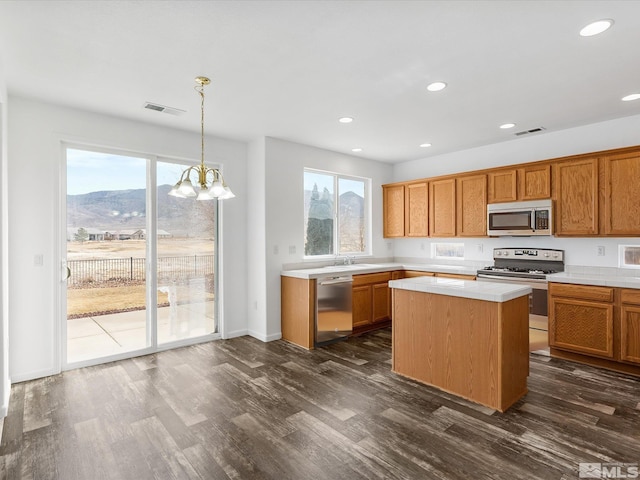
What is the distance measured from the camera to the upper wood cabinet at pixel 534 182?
441 centimetres

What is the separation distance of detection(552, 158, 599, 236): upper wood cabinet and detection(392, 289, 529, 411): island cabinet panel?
1730 millimetres

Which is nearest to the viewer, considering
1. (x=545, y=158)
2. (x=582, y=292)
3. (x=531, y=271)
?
(x=582, y=292)

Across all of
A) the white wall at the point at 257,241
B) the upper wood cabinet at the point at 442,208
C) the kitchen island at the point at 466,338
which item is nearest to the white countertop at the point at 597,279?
the kitchen island at the point at 466,338

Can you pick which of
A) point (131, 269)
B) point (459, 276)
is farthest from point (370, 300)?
point (131, 269)

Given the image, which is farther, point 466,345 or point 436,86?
point 436,86

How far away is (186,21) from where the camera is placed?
87.4 inches

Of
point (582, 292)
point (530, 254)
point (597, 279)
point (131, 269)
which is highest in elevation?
point (530, 254)

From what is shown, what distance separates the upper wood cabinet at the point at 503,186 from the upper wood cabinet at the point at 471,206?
0.09 metres

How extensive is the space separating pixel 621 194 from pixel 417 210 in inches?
104

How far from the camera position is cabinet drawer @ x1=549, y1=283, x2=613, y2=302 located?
3.66 metres

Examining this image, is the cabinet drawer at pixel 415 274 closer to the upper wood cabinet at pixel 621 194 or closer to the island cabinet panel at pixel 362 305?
the island cabinet panel at pixel 362 305

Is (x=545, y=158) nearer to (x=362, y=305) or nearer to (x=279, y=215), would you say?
(x=362, y=305)

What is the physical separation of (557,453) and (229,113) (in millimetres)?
4048

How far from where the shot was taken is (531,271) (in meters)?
4.49
